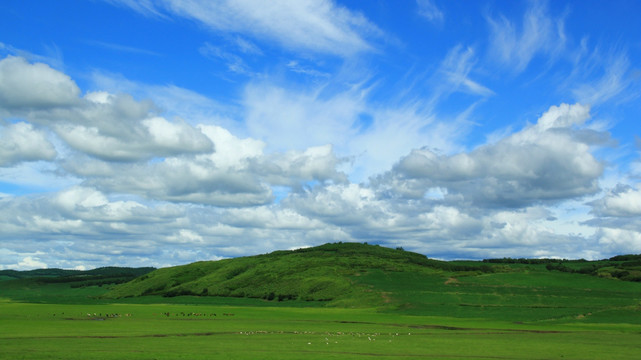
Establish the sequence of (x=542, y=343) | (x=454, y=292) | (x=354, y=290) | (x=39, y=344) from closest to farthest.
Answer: (x=39, y=344) < (x=542, y=343) < (x=454, y=292) < (x=354, y=290)

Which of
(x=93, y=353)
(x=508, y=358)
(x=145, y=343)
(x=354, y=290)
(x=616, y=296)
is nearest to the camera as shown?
(x=93, y=353)

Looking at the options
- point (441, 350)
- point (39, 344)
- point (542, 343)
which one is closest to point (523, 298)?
point (542, 343)

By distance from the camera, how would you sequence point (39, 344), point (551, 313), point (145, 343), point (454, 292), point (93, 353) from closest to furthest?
point (93, 353)
point (39, 344)
point (145, 343)
point (551, 313)
point (454, 292)

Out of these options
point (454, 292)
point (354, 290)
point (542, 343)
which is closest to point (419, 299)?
point (454, 292)

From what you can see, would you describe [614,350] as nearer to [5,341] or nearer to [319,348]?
[319,348]

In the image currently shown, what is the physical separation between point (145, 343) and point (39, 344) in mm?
10781

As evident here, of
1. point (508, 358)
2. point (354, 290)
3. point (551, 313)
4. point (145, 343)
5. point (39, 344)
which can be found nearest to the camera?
point (508, 358)

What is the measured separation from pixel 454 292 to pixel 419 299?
16001 millimetres

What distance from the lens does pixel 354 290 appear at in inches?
7219

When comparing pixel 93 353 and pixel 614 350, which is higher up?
pixel 93 353

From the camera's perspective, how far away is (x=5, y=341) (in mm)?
A: 57219

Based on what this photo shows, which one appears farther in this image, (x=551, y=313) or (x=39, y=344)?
(x=551, y=313)

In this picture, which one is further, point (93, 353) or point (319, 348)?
point (319, 348)

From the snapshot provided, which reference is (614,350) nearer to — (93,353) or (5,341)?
(93,353)
